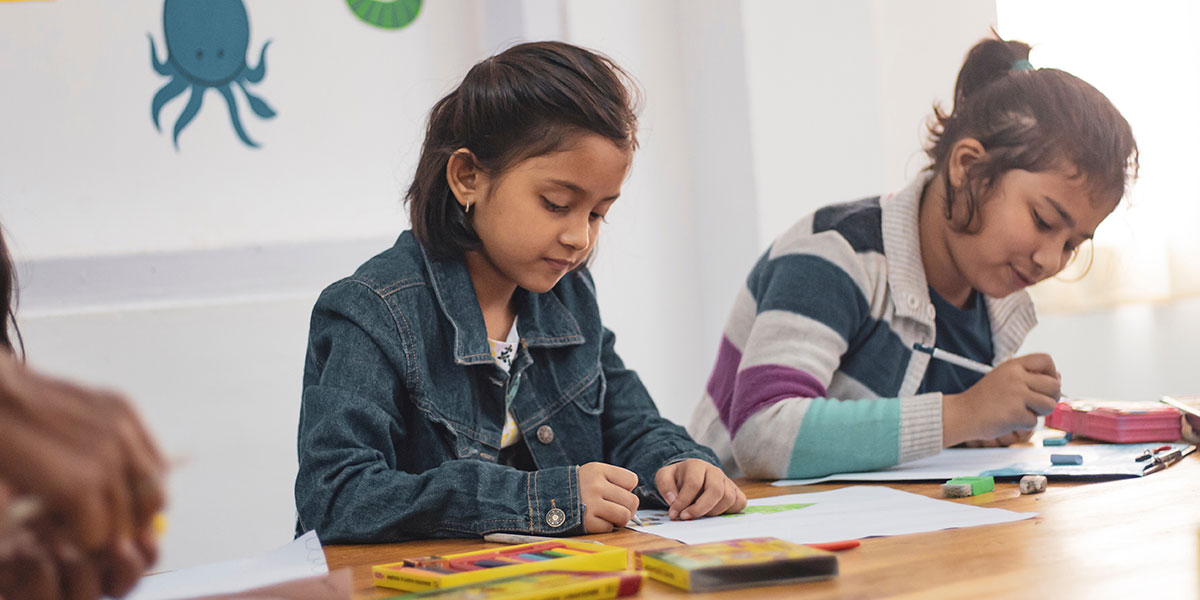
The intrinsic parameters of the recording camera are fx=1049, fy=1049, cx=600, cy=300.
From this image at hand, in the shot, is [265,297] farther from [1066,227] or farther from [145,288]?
[1066,227]

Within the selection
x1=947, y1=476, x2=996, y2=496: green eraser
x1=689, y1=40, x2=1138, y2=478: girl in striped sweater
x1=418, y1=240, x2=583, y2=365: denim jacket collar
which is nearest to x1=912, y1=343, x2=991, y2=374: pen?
x1=689, y1=40, x2=1138, y2=478: girl in striped sweater

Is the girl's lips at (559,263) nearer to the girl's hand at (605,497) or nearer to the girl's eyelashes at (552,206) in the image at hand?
the girl's eyelashes at (552,206)

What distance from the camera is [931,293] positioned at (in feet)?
4.44

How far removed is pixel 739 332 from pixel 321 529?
26.8 inches

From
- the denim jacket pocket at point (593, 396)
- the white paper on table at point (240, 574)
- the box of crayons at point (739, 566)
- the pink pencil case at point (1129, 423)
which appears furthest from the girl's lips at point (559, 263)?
the pink pencil case at point (1129, 423)

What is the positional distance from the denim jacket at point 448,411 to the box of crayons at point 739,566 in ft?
0.83

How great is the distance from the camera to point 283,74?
1808 millimetres

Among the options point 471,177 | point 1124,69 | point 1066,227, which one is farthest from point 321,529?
point 1124,69

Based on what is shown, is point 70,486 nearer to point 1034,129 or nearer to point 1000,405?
point 1000,405

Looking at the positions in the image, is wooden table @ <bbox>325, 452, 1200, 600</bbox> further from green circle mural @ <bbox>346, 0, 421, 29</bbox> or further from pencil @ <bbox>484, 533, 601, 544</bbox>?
green circle mural @ <bbox>346, 0, 421, 29</bbox>

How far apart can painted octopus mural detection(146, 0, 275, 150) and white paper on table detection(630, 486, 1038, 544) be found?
1.18m

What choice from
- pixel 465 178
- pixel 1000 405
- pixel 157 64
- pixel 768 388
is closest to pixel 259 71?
pixel 157 64

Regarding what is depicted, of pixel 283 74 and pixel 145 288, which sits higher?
pixel 283 74

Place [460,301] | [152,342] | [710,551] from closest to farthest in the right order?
[710,551] < [460,301] < [152,342]
